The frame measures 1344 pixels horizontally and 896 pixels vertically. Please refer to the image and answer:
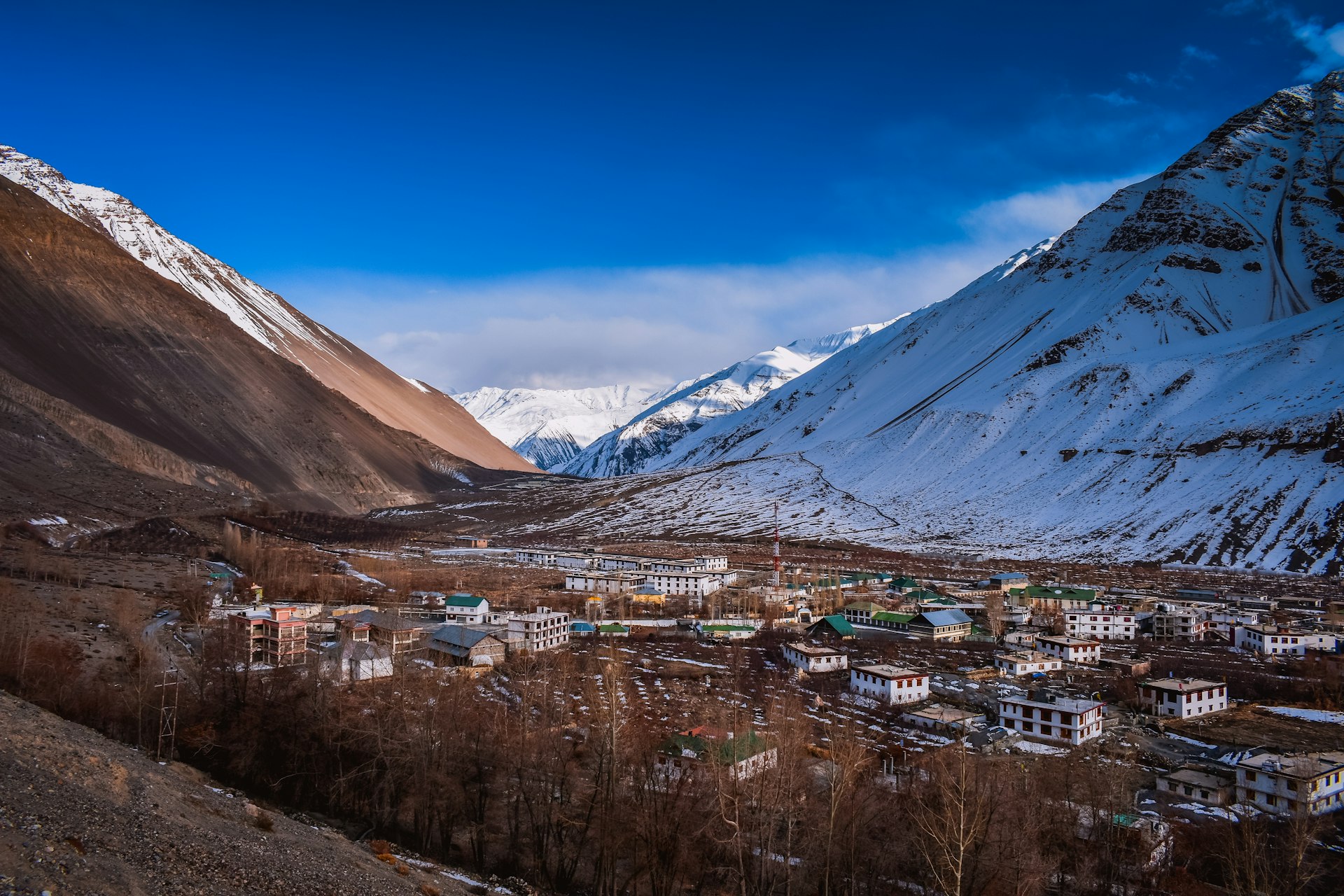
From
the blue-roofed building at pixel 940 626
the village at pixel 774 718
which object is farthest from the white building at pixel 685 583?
the blue-roofed building at pixel 940 626

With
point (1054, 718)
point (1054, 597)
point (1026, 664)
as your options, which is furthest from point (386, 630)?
point (1054, 597)

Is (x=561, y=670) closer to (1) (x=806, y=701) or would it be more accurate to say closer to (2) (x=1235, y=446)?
(1) (x=806, y=701)

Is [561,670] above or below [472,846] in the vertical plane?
above

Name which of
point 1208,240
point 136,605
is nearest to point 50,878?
point 136,605

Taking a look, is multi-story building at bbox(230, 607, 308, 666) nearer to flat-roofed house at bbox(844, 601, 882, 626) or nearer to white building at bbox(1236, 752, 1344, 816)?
white building at bbox(1236, 752, 1344, 816)

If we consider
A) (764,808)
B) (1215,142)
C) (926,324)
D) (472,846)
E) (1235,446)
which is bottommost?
(472,846)

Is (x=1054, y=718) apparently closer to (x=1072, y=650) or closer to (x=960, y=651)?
(x=1072, y=650)

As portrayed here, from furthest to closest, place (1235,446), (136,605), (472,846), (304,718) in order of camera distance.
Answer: (1235,446)
(136,605)
(304,718)
(472,846)

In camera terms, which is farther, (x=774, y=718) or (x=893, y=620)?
(x=893, y=620)
